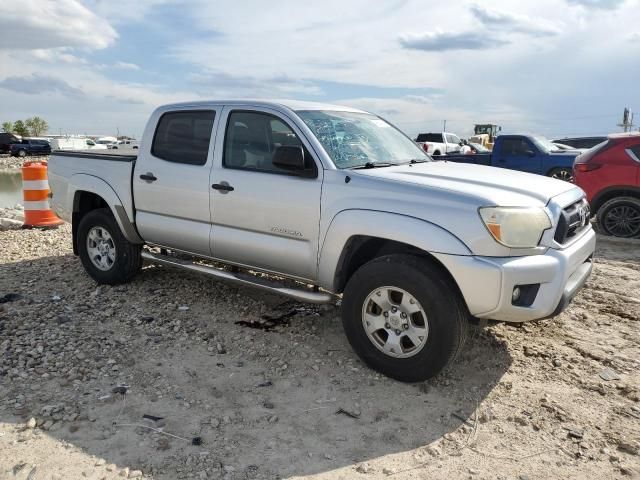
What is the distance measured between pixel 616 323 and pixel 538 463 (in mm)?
2423

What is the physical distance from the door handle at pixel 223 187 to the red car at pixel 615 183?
6.32m

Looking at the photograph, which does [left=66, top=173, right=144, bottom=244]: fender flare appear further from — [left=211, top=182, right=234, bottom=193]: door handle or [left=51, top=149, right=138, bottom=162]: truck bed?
[left=211, top=182, right=234, bottom=193]: door handle

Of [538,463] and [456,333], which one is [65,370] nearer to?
[456,333]

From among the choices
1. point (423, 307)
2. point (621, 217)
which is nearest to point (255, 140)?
point (423, 307)

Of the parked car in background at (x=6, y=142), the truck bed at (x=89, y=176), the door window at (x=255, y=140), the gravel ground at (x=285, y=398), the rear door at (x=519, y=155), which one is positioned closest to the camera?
the gravel ground at (x=285, y=398)

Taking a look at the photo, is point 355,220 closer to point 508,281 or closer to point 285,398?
point 508,281

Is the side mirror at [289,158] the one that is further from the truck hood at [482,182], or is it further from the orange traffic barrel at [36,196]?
the orange traffic barrel at [36,196]

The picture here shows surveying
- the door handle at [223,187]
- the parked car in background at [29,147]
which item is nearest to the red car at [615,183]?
the door handle at [223,187]

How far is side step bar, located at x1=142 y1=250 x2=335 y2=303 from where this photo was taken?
13.4ft

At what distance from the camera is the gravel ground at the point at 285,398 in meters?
2.91

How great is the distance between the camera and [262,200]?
4.27 metres

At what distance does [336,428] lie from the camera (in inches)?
127

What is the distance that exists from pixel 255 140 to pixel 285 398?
→ 214cm

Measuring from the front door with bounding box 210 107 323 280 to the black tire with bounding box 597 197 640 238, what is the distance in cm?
638
